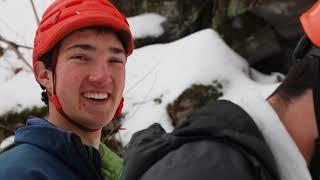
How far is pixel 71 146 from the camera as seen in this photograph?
5.87 ft

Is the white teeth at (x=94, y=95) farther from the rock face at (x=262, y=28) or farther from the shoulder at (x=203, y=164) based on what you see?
the rock face at (x=262, y=28)

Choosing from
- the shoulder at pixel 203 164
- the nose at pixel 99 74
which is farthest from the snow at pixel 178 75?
the shoulder at pixel 203 164

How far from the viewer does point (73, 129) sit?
6.65 ft

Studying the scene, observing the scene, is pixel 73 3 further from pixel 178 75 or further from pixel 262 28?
pixel 262 28

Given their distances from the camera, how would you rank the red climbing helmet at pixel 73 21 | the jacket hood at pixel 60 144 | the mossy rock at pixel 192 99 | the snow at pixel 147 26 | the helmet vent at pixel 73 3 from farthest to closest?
the snow at pixel 147 26 → the mossy rock at pixel 192 99 → the helmet vent at pixel 73 3 → the red climbing helmet at pixel 73 21 → the jacket hood at pixel 60 144

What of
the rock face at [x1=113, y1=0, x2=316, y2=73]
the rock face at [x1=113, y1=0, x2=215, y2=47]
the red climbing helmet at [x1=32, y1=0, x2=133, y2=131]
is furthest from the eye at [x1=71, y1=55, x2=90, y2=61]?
the rock face at [x1=113, y1=0, x2=215, y2=47]

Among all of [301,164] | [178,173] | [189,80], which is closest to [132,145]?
[178,173]

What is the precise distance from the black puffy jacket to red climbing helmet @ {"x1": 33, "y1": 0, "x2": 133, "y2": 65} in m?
0.90

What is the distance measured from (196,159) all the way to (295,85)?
14.2 inches

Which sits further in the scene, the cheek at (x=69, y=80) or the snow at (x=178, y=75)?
the snow at (x=178, y=75)

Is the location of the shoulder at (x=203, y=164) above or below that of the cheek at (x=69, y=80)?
above

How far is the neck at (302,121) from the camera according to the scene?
3.66 ft

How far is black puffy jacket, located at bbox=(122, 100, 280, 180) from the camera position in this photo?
3.27 ft

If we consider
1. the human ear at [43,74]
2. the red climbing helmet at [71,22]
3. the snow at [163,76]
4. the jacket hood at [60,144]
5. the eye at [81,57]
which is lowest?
the snow at [163,76]
